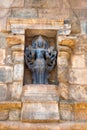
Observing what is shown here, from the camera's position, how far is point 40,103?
4387 millimetres

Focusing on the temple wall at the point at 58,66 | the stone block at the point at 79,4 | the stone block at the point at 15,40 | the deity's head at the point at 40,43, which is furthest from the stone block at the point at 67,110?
the stone block at the point at 79,4

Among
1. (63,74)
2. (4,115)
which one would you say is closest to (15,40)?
(63,74)

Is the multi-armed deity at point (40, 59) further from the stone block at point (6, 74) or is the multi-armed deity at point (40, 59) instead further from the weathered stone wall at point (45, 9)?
the weathered stone wall at point (45, 9)

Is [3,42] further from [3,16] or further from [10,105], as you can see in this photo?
[10,105]

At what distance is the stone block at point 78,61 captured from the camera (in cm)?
478

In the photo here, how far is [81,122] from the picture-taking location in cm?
431

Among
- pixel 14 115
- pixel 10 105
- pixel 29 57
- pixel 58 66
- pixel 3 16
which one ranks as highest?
pixel 3 16

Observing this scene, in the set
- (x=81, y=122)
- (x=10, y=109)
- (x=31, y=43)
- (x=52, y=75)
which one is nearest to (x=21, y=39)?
(x=31, y=43)

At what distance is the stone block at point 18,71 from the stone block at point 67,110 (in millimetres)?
665

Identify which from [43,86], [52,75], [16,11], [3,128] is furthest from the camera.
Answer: [16,11]

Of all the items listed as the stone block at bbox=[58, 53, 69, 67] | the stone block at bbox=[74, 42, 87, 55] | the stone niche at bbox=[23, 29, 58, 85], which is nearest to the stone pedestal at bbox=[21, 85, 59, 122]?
the stone niche at bbox=[23, 29, 58, 85]

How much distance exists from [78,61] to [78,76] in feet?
0.76

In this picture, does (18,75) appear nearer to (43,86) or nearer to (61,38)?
(43,86)

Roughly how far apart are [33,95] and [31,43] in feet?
3.05
